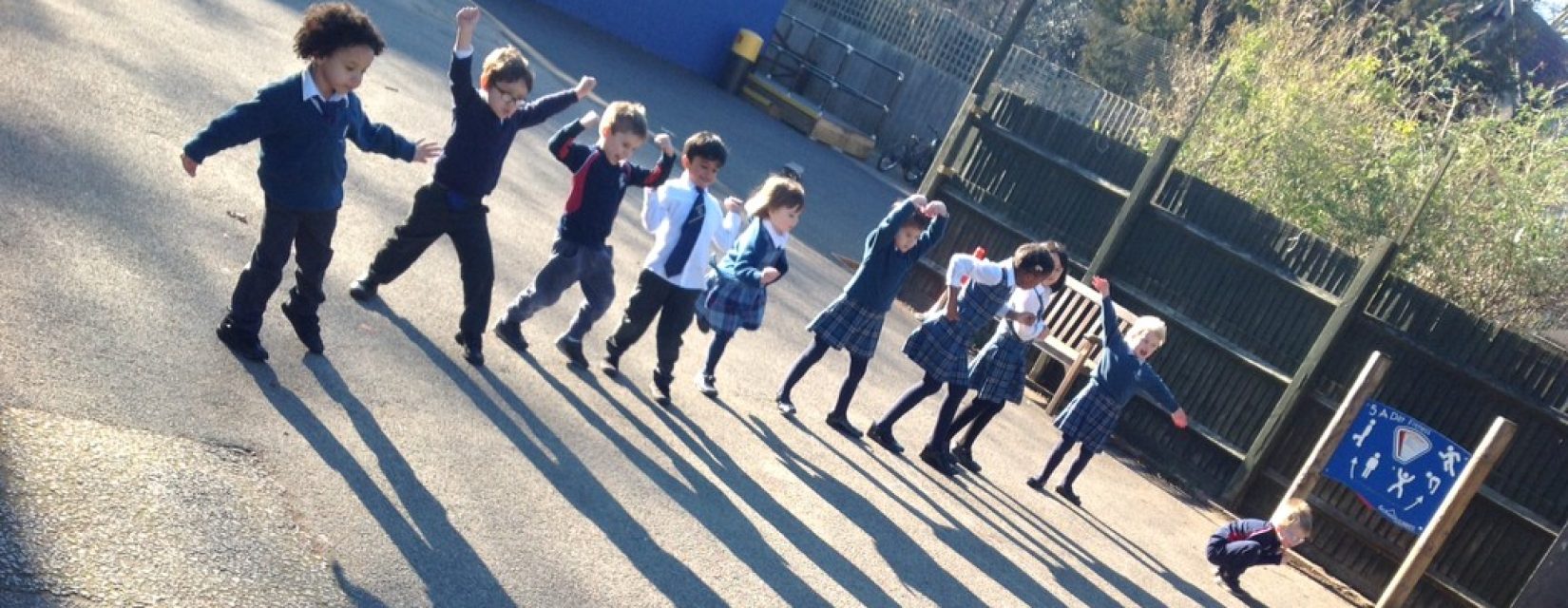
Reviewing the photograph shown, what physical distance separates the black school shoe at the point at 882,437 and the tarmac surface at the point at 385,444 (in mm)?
113

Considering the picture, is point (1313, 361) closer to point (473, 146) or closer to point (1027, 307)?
point (1027, 307)

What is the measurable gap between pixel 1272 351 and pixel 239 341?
8503 mm

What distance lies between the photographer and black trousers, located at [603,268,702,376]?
24.9 feet

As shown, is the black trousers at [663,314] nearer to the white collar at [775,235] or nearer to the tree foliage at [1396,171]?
the white collar at [775,235]

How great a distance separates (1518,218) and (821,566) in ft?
32.2

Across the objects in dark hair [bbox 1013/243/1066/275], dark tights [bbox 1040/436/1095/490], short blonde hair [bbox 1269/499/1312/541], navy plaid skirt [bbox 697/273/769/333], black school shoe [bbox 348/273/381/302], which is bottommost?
black school shoe [bbox 348/273/381/302]

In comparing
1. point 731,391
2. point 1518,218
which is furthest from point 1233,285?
point 731,391

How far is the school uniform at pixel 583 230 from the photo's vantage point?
285 inches

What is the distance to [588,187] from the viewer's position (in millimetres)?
7250

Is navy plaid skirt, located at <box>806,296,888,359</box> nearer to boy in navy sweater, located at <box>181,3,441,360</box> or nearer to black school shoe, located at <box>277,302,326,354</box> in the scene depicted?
black school shoe, located at <box>277,302,326,354</box>

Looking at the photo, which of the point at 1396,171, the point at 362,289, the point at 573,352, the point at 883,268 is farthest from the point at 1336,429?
the point at 362,289

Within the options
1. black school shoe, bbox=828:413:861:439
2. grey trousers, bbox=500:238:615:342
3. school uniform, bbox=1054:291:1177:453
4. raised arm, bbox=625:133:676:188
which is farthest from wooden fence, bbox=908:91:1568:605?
grey trousers, bbox=500:238:615:342

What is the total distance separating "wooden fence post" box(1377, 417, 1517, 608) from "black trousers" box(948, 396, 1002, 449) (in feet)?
12.1

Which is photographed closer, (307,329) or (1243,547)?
(307,329)
